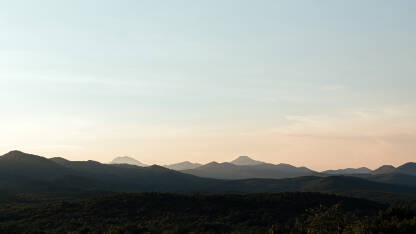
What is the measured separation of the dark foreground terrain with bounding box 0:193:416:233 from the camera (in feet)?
164

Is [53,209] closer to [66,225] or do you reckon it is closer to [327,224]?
[66,225]

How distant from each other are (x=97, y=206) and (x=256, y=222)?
99.6 ft

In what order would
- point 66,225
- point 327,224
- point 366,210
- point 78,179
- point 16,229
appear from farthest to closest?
point 78,179 < point 366,210 < point 66,225 < point 16,229 < point 327,224

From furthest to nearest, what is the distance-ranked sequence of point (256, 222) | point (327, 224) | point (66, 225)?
point (256, 222) < point (66, 225) < point (327, 224)

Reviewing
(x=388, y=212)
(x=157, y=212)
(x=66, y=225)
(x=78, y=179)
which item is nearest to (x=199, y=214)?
(x=157, y=212)

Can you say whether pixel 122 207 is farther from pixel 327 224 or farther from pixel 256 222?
pixel 327 224

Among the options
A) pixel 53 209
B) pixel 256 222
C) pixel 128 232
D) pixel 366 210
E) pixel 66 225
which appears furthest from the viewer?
pixel 366 210

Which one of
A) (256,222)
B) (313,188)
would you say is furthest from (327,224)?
(313,188)

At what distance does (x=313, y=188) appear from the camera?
192500mm

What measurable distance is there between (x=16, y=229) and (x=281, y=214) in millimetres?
45642

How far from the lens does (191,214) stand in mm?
77500

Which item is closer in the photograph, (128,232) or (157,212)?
(128,232)

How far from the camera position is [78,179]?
7195 inches

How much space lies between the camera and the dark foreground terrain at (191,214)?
49.9 m
